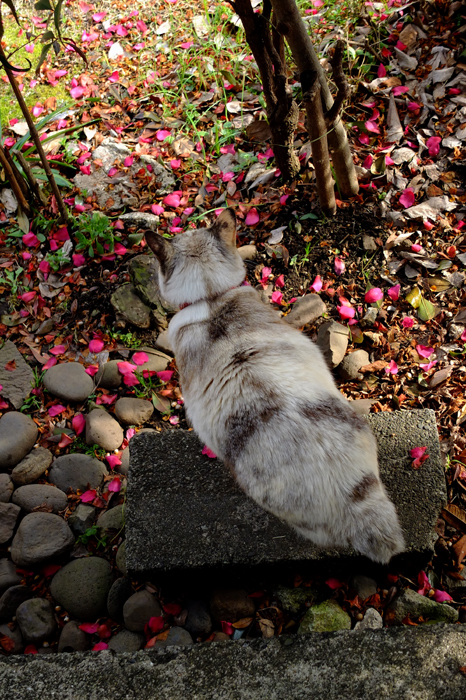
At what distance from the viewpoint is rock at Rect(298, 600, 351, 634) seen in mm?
2477

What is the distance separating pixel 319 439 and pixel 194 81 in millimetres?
4261

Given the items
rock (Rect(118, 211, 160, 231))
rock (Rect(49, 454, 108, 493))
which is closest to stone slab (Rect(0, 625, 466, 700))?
rock (Rect(49, 454, 108, 493))

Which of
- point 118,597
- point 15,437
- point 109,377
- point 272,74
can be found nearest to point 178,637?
point 118,597

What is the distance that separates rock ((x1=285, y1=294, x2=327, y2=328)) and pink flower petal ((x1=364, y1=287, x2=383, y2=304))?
1.08 ft

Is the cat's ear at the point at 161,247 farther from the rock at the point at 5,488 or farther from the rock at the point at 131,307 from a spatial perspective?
the rock at the point at 5,488

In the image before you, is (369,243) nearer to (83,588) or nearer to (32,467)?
(32,467)

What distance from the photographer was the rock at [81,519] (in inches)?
120

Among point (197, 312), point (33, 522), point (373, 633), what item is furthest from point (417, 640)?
point (33, 522)

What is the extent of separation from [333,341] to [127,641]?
2145mm

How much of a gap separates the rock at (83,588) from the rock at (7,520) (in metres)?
0.42

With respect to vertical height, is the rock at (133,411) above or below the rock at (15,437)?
below

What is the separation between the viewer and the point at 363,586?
2.62 metres

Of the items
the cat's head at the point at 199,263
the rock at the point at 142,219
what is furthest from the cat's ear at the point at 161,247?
the rock at the point at 142,219

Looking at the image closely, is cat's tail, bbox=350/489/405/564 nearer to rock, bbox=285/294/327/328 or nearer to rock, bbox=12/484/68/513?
rock, bbox=285/294/327/328
